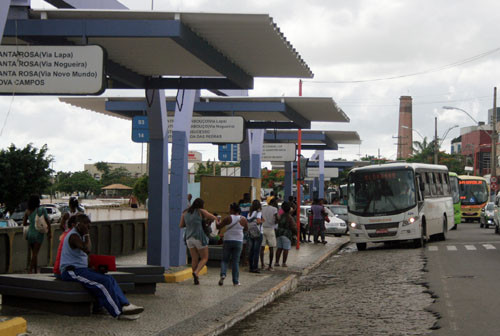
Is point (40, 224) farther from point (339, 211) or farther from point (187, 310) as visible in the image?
point (339, 211)

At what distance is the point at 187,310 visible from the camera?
12.3 meters

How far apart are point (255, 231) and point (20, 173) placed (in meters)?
44.4

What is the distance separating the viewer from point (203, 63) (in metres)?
14.1

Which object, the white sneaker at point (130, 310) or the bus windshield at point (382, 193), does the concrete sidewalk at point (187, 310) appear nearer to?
the white sneaker at point (130, 310)

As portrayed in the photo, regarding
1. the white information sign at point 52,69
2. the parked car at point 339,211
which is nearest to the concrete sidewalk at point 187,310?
the white information sign at point 52,69

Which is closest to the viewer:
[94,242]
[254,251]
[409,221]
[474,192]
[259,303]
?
[259,303]

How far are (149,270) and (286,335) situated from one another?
4031 mm

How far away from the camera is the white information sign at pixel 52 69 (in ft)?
35.8

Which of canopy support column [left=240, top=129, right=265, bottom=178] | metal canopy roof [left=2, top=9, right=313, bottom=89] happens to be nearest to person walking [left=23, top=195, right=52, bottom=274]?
metal canopy roof [left=2, top=9, right=313, bottom=89]

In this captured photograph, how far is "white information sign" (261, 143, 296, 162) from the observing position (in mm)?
36125

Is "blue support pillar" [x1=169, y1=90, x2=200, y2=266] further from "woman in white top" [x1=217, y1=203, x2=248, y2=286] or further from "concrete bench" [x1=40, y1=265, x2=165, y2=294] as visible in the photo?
"concrete bench" [x1=40, y1=265, x2=165, y2=294]

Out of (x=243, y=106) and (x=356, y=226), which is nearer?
(x=243, y=106)

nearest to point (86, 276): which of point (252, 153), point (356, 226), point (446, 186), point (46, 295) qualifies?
point (46, 295)

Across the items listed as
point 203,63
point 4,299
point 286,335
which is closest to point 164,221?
point 203,63
